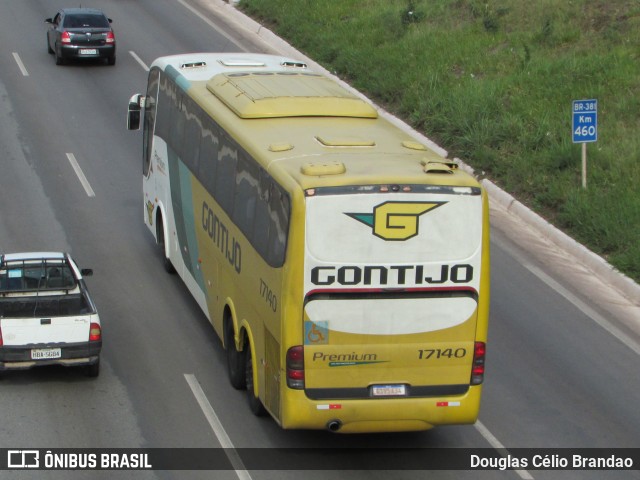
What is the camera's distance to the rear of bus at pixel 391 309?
12492 millimetres

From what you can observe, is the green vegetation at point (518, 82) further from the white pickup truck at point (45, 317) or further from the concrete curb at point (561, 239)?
the white pickup truck at point (45, 317)

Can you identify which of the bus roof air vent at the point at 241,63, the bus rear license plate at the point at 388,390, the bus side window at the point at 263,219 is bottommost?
the bus rear license plate at the point at 388,390

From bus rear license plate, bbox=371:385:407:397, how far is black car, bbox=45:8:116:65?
2390 cm

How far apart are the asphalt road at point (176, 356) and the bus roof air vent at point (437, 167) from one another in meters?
3.57

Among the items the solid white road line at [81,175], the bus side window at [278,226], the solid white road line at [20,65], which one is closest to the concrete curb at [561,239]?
the solid white road line at [81,175]

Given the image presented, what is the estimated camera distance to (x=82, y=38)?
34469 mm

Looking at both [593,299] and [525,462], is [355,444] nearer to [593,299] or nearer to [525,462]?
[525,462]

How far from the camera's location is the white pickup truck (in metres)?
15.2

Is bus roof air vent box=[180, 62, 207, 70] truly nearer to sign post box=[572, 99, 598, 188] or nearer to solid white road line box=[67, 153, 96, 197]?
solid white road line box=[67, 153, 96, 197]

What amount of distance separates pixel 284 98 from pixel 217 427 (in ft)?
15.4

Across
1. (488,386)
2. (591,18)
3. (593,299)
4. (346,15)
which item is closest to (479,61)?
(591,18)

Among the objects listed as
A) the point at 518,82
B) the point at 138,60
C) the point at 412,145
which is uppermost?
the point at 412,145

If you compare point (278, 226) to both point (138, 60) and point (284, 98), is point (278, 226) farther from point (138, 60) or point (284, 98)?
point (138, 60)

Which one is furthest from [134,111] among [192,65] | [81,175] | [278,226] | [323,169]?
[323,169]
